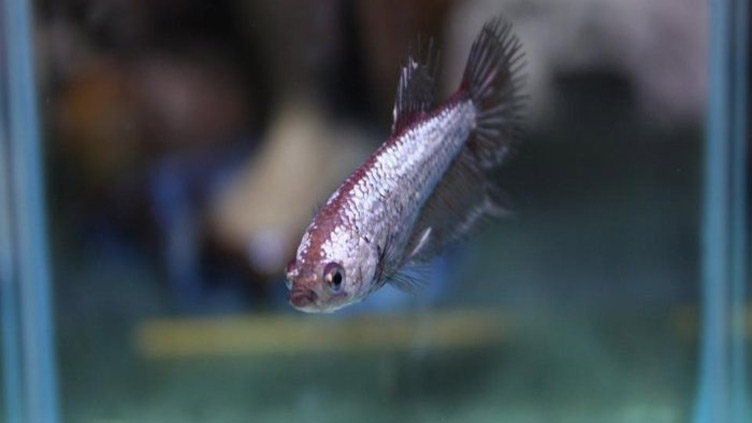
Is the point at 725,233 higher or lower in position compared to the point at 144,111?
lower

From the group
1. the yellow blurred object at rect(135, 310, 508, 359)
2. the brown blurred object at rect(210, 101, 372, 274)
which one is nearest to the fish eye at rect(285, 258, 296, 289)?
the brown blurred object at rect(210, 101, 372, 274)

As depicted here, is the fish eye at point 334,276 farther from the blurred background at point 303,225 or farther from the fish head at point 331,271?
the blurred background at point 303,225

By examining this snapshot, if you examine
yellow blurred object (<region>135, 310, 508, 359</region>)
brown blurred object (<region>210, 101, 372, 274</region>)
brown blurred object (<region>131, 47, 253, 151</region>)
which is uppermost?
brown blurred object (<region>131, 47, 253, 151</region>)

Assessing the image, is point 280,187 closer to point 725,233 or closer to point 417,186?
point 725,233

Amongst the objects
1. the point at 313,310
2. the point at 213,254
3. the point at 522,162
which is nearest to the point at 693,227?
the point at 522,162

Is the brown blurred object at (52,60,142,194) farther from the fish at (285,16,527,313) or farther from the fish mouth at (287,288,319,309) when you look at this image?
the fish mouth at (287,288,319,309)

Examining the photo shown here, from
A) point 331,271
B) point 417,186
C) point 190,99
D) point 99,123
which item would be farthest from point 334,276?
point 99,123

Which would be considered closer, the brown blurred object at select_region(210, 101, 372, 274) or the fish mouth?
the fish mouth
